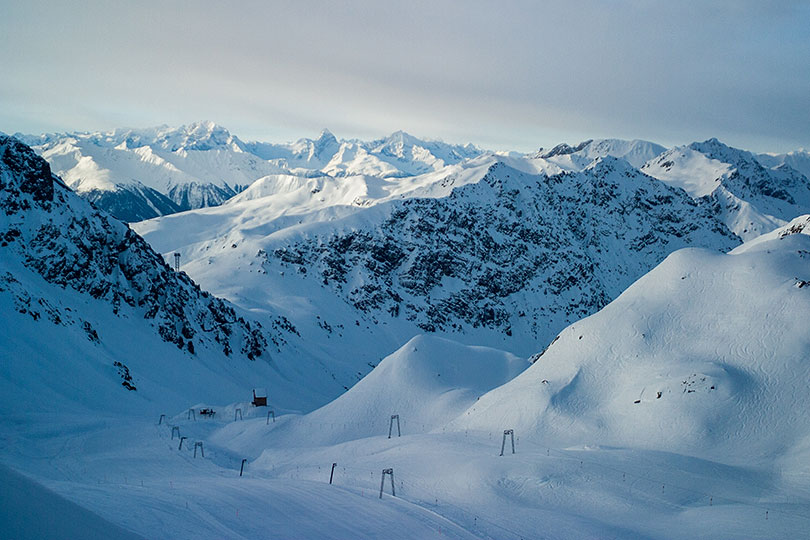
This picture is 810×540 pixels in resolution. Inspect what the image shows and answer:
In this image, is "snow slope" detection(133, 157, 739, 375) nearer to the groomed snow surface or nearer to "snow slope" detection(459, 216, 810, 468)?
the groomed snow surface

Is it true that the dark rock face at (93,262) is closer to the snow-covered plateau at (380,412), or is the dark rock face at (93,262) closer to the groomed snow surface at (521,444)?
the snow-covered plateau at (380,412)

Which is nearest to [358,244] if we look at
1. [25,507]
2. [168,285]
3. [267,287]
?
[267,287]

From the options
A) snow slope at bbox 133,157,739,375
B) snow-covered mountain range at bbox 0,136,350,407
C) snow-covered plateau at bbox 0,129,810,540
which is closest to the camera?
snow-covered plateau at bbox 0,129,810,540

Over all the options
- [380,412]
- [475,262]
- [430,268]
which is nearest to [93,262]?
[380,412]

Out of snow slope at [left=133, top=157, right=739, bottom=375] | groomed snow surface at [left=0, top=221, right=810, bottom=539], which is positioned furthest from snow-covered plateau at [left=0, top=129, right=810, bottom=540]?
snow slope at [left=133, top=157, right=739, bottom=375]

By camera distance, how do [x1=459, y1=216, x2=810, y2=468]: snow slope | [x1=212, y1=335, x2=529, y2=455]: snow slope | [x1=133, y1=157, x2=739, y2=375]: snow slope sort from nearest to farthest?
[x1=459, y1=216, x2=810, y2=468]: snow slope → [x1=212, y1=335, x2=529, y2=455]: snow slope → [x1=133, y1=157, x2=739, y2=375]: snow slope

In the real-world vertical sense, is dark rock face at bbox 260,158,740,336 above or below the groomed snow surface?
above

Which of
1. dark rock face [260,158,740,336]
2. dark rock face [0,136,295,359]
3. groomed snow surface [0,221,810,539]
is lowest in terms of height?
groomed snow surface [0,221,810,539]
